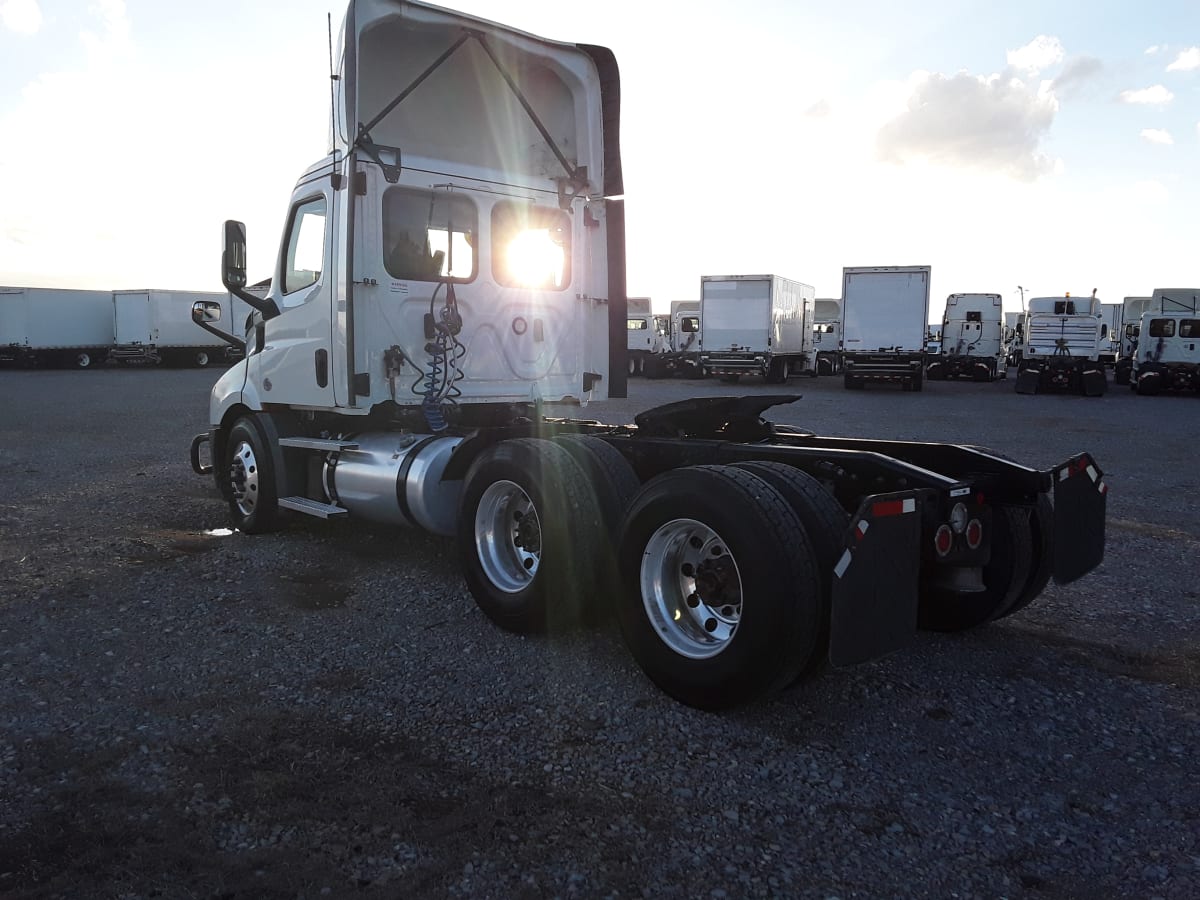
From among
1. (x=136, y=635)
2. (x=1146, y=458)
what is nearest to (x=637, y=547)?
(x=136, y=635)

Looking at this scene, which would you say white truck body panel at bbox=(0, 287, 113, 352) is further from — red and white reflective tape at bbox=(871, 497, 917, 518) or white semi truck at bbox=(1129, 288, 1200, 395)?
red and white reflective tape at bbox=(871, 497, 917, 518)

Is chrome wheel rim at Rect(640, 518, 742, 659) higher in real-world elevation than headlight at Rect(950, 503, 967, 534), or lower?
lower

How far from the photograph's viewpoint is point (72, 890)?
2635 mm

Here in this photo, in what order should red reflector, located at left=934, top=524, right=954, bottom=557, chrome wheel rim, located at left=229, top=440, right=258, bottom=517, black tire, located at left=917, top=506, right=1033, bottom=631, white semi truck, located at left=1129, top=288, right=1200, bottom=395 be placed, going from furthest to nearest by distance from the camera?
white semi truck, located at left=1129, top=288, right=1200, bottom=395, chrome wheel rim, located at left=229, top=440, right=258, bottom=517, black tire, located at left=917, top=506, right=1033, bottom=631, red reflector, located at left=934, top=524, right=954, bottom=557

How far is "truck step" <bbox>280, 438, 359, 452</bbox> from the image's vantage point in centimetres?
668

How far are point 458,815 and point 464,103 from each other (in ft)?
17.7

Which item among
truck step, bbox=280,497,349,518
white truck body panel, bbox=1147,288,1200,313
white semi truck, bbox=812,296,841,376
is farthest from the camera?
white semi truck, bbox=812,296,841,376

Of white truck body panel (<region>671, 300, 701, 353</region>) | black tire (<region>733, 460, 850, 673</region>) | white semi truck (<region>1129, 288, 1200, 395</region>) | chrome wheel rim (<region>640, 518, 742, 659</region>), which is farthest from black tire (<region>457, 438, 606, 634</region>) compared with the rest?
white truck body panel (<region>671, 300, 701, 353</region>)

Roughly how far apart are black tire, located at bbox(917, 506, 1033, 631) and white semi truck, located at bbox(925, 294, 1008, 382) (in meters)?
30.2

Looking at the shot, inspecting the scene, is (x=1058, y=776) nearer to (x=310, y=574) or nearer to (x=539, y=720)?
(x=539, y=720)

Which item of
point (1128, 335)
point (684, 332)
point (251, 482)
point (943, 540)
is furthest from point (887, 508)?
point (1128, 335)

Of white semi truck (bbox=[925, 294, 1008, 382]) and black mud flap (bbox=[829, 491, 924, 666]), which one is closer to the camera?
black mud flap (bbox=[829, 491, 924, 666])

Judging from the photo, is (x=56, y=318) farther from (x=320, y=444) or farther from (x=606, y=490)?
(x=606, y=490)

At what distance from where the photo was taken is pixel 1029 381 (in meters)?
27.6
